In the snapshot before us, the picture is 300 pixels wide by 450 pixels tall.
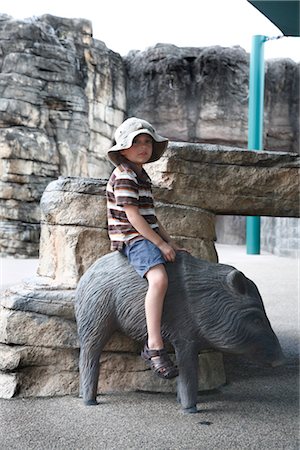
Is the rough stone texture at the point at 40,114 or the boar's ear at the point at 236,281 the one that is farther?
the rough stone texture at the point at 40,114

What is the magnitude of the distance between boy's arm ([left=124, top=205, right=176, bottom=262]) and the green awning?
2.10 meters

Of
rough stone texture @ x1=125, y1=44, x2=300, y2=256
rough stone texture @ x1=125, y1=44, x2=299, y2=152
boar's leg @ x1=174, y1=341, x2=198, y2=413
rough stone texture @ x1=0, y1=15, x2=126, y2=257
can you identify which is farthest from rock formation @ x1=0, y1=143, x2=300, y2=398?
rough stone texture @ x1=125, y1=44, x2=299, y2=152

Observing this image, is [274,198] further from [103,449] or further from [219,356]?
[103,449]

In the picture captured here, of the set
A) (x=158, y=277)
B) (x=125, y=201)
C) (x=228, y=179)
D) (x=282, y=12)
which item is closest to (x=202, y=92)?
(x=282, y=12)

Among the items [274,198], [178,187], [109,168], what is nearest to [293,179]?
[274,198]

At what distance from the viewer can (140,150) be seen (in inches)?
106

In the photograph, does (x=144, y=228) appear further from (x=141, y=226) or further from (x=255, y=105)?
(x=255, y=105)

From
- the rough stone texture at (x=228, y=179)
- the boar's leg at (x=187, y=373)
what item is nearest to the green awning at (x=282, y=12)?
the rough stone texture at (x=228, y=179)

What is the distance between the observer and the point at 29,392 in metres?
2.91

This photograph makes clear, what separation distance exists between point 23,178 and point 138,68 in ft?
18.2

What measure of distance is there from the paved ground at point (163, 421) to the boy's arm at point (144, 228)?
764 millimetres

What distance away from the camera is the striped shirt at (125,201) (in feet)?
8.59

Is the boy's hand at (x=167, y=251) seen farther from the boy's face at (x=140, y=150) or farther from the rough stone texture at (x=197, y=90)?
the rough stone texture at (x=197, y=90)

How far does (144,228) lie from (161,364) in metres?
0.61
